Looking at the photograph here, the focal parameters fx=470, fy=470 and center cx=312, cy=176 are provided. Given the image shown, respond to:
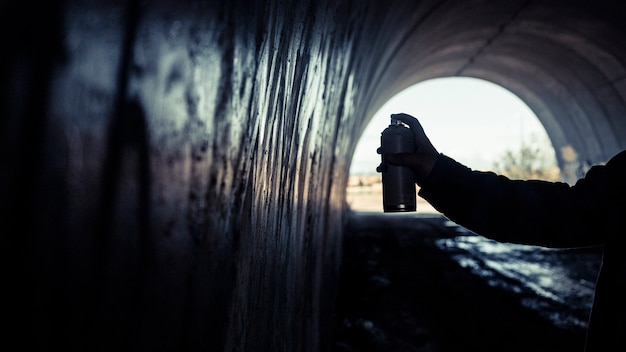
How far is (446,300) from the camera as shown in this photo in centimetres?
584

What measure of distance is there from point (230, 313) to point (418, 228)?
8236 mm

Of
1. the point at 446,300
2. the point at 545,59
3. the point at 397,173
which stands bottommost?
the point at 446,300

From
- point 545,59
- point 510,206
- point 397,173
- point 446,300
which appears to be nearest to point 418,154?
point 397,173

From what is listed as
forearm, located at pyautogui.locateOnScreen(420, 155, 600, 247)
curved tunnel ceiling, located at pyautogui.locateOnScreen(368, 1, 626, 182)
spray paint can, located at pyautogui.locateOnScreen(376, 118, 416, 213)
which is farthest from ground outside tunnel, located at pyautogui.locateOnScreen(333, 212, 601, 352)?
spray paint can, located at pyautogui.locateOnScreen(376, 118, 416, 213)

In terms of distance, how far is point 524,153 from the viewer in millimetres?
29516

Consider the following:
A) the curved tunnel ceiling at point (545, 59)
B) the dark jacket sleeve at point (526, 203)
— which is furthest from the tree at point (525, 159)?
the dark jacket sleeve at point (526, 203)

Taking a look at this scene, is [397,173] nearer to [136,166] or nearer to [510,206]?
[510,206]

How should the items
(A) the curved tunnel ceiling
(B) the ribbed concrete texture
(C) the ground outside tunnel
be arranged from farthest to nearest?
(A) the curved tunnel ceiling, (C) the ground outside tunnel, (B) the ribbed concrete texture

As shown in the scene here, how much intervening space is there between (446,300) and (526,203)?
13.3ft

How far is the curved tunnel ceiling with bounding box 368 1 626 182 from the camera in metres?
6.53

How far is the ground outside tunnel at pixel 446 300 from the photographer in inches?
191

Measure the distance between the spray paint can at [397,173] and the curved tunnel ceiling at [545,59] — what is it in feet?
12.9

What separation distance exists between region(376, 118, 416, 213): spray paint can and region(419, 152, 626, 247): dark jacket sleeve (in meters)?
0.10

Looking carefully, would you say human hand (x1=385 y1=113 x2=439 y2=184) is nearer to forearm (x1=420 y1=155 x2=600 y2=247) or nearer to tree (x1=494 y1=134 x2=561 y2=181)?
forearm (x1=420 y1=155 x2=600 y2=247)
